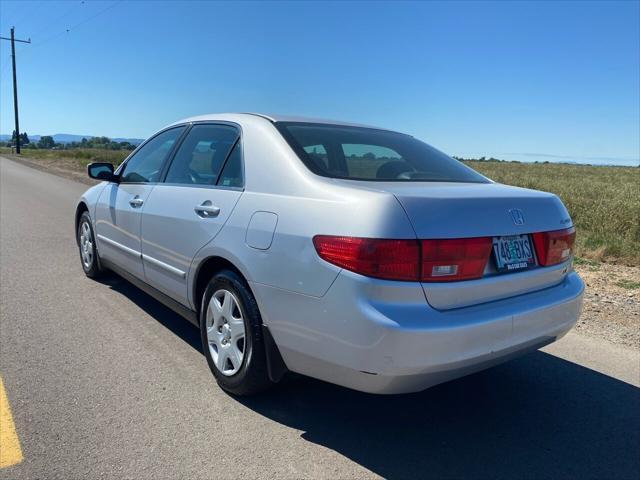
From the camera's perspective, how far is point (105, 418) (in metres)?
2.87

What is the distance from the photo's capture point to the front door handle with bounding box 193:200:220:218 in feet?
10.5

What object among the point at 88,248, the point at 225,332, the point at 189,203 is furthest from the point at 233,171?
the point at 88,248

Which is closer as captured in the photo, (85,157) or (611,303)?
(611,303)

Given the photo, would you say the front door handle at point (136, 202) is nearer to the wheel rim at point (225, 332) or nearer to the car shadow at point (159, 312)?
the car shadow at point (159, 312)

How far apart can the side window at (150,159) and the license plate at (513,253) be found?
8.55 ft

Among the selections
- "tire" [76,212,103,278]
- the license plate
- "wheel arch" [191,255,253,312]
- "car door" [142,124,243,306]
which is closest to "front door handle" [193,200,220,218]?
"car door" [142,124,243,306]

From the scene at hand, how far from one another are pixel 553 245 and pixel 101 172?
3.82 metres

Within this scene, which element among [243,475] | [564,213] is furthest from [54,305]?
[564,213]

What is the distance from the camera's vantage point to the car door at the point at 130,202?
13.8 ft

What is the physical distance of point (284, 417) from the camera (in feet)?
9.78

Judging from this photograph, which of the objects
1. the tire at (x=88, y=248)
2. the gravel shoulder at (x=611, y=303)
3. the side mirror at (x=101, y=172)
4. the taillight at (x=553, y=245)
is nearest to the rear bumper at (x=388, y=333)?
the taillight at (x=553, y=245)

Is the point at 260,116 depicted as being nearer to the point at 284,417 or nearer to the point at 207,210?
the point at 207,210

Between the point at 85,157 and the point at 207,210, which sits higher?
the point at 207,210

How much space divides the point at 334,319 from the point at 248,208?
898 millimetres
